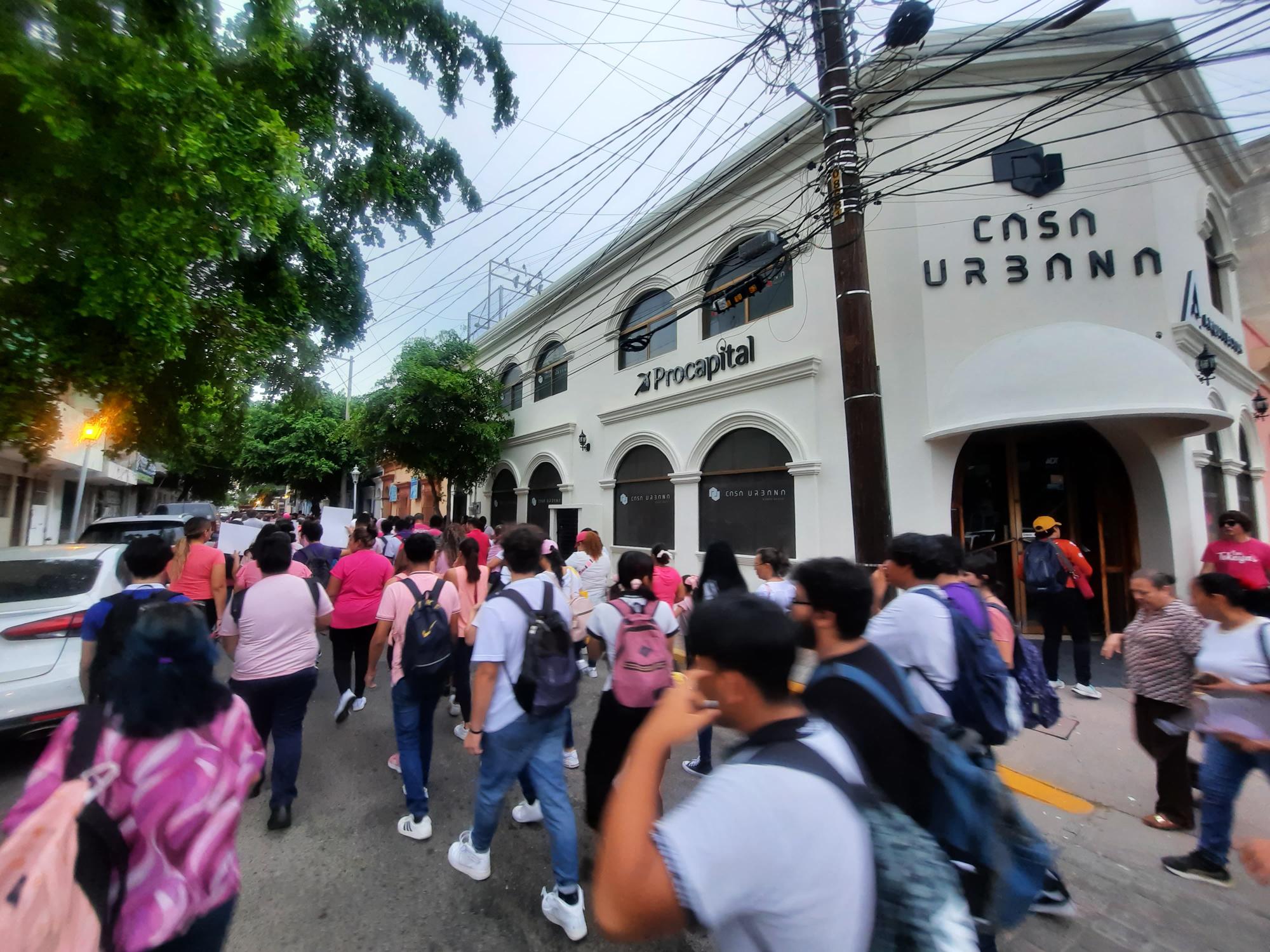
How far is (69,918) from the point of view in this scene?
1177 millimetres

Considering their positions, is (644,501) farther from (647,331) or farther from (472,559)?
(472,559)

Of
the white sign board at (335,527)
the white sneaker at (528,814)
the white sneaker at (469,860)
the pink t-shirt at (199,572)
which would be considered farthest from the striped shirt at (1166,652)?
the white sign board at (335,527)

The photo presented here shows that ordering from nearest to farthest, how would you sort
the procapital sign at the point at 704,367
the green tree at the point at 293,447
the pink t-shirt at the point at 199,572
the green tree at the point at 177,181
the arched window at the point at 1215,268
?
the green tree at the point at 177,181, the pink t-shirt at the point at 199,572, the arched window at the point at 1215,268, the procapital sign at the point at 704,367, the green tree at the point at 293,447

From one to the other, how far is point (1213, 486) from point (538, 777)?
1061 centimetres

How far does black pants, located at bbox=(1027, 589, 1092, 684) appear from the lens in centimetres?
572

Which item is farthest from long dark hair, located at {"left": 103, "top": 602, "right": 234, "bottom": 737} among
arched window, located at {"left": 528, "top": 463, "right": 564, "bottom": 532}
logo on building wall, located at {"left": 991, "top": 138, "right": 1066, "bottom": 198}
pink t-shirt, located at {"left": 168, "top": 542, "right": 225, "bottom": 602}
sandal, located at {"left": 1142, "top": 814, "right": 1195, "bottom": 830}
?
arched window, located at {"left": 528, "top": 463, "right": 564, "bottom": 532}

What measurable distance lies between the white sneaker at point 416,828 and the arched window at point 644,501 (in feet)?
24.8

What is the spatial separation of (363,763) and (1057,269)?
9.36m

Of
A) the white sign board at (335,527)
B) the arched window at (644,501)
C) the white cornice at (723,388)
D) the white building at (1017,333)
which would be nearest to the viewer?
the white building at (1017,333)

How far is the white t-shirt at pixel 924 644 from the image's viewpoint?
2328 millimetres

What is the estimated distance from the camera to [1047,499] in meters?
7.91

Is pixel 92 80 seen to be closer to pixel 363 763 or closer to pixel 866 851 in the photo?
pixel 363 763

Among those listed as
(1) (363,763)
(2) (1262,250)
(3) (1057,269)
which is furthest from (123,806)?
(2) (1262,250)

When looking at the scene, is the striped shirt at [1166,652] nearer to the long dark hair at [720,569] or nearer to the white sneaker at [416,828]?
the long dark hair at [720,569]
